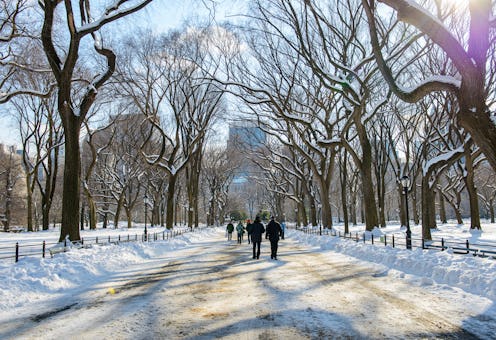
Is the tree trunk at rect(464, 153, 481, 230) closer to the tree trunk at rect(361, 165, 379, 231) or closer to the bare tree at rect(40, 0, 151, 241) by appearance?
the tree trunk at rect(361, 165, 379, 231)

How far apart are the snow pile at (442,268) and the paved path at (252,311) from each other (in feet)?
3.04

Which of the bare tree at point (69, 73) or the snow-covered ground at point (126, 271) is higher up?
the bare tree at point (69, 73)

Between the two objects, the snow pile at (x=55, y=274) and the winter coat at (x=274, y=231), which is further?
the winter coat at (x=274, y=231)

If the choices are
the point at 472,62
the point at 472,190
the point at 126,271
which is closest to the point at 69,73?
the point at 126,271

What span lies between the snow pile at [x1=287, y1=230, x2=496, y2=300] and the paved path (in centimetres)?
93

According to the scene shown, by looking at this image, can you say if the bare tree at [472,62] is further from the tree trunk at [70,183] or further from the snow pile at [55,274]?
the tree trunk at [70,183]

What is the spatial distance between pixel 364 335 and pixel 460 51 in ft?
21.4

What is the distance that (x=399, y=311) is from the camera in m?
6.30

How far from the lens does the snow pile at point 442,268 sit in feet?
26.0

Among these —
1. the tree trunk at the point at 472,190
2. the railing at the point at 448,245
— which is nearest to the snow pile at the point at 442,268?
the railing at the point at 448,245

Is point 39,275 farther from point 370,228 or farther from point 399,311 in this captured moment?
point 370,228

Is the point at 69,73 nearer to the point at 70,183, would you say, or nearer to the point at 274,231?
the point at 70,183

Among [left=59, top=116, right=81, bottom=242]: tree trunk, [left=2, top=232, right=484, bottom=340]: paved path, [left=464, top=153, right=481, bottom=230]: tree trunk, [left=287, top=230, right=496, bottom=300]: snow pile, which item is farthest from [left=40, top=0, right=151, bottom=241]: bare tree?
[left=464, top=153, right=481, bottom=230]: tree trunk

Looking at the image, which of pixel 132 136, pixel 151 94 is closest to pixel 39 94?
pixel 151 94
